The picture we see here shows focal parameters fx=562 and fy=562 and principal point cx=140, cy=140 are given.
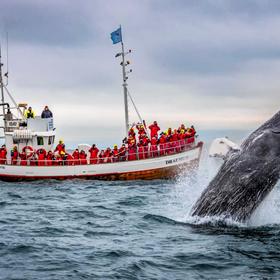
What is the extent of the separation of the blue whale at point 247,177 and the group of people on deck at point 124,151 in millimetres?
23656

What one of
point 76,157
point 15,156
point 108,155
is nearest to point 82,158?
point 76,157

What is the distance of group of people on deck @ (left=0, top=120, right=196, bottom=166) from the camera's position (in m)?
34.6

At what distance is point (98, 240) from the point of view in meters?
11.0

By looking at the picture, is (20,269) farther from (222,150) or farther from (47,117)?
(47,117)

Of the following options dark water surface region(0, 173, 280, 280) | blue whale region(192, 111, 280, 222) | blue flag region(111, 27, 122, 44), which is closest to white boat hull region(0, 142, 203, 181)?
blue flag region(111, 27, 122, 44)

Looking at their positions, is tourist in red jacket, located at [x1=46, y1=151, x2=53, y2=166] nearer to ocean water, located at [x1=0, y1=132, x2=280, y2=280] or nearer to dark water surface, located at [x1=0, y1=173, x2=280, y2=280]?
ocean water, located at [x1=0, y1=132, x2=280, y2=280]

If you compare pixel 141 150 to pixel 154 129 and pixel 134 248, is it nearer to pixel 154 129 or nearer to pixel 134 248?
pixel 154 129

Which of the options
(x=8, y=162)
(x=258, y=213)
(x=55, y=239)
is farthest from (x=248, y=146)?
(x=8, y=162)

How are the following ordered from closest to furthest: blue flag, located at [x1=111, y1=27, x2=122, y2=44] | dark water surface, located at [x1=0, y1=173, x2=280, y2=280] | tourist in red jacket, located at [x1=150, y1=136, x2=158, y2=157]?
dark water surface, located at [x1=0, y1=173, x2=280, y2=280] → tourist in red jacket, located at [x1=150, y1=136, x2=158, y2=157] → blue flag, located at [x1=111, y1=27, x2=122, y2=44]

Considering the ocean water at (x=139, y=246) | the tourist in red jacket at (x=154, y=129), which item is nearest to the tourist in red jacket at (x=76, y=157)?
the tourist in red jacket at (x=154, y=129)

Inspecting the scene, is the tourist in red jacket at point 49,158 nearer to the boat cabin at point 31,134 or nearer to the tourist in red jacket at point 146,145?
the boat cabin at point 31,134

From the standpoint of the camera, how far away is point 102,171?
114 feet

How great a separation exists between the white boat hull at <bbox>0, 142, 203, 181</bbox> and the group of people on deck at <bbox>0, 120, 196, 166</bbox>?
0.37m

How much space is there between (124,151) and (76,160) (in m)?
3.05
